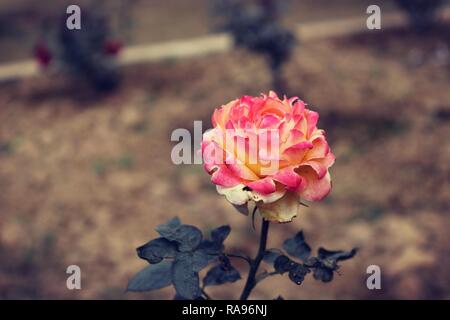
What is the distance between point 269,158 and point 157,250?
0.38 metres

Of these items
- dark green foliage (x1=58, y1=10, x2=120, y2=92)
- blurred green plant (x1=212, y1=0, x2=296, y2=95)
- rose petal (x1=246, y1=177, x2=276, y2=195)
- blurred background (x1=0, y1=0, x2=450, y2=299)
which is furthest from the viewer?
dark green foliage (x1=58, y1=10, x2=120, y2=92)

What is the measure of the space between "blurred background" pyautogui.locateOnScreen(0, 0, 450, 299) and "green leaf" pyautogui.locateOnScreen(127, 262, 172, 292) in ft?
4.93

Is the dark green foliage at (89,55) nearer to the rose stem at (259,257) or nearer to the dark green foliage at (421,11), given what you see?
the dark green foliage at (421,11)

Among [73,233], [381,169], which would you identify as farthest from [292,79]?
[73,233]

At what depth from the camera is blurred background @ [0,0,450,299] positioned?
3250 mm

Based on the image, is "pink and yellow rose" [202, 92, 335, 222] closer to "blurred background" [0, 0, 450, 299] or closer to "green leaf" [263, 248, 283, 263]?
"green leaf" [263, 248, 283, 263]

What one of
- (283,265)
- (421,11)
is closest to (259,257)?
(283,265)

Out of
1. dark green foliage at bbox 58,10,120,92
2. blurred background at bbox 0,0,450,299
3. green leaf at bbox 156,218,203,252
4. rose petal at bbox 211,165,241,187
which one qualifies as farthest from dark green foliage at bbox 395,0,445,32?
rose petal at bbox 211,165,241,187

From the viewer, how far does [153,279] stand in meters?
1.48

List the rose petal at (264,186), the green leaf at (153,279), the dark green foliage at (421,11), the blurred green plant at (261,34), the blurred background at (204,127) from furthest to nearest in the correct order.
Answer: the dark green foliage at (421,11) → the blurred green plant at (261,34) → the blurred background at (204,127) → the green leaf at (153,279) → the rose petal at (264,186)

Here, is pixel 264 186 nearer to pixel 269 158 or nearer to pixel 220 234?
pixel 269 158

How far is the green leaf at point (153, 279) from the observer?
1.45 metres

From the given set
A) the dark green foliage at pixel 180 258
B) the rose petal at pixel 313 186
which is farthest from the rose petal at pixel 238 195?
the dark green foliage at pixel 180 258

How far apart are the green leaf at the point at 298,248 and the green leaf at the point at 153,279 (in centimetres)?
31
